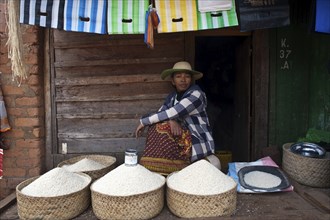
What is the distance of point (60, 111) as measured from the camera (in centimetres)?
384

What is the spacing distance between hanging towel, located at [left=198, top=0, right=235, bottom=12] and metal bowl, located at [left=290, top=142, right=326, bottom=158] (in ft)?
5.62

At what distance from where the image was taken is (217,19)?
3.01 m

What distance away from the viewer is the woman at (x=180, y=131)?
3.07 metres

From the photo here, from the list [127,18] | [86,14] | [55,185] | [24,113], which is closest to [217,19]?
[127,18]

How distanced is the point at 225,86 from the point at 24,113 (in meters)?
3.90

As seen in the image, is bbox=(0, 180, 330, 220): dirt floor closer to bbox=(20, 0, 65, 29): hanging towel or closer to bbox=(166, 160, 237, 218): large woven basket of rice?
bbox=(166, 160, 237, 218): large woven basket of rice

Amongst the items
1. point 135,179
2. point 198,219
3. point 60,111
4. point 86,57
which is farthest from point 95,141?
point 198,219

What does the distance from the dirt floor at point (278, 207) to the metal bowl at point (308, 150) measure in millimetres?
363

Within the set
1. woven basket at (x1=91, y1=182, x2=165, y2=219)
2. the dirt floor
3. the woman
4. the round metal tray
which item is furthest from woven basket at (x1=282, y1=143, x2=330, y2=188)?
woven basket at (x1=91, y1=182, x2=165, y2=219)

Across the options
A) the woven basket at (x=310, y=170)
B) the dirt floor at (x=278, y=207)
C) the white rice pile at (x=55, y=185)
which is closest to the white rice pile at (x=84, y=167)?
the white rice pile at (x=55, y=185)

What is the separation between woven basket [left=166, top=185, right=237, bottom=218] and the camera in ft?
7.68

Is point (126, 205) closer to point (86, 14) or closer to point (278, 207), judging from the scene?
point (278, 207)

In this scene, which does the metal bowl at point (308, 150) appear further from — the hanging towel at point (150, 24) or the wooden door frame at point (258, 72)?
the hanging towel at point (150, 24)

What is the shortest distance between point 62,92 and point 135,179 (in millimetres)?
1922
